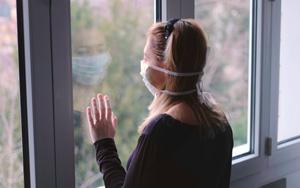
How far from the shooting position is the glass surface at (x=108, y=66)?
144 centimetres

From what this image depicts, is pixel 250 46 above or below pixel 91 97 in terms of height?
above

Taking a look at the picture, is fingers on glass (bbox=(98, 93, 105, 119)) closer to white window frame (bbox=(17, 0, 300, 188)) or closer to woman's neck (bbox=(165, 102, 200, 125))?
white window frame (bbox=(17, 0, 300, 188))

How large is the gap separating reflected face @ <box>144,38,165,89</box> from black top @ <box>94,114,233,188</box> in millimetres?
173

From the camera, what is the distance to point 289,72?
8.21 feet

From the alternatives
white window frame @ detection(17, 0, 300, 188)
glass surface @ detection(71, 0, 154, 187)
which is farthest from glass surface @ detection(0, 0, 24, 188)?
glass surface @ detection(71, 0, 154, 187)

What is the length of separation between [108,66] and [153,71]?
349 mm

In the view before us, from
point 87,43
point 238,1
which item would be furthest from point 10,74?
point 238,1

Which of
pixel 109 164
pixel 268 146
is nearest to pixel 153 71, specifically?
pixel 109 164

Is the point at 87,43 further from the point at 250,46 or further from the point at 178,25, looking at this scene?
the point at 250,46

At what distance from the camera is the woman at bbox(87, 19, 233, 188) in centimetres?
109

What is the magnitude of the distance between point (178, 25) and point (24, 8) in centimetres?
52

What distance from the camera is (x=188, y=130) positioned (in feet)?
3.70

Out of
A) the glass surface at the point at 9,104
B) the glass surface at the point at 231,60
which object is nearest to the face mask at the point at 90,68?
the glass surface at the point at 9,104

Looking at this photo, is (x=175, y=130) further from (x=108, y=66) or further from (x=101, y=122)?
(x=108, y=66)
